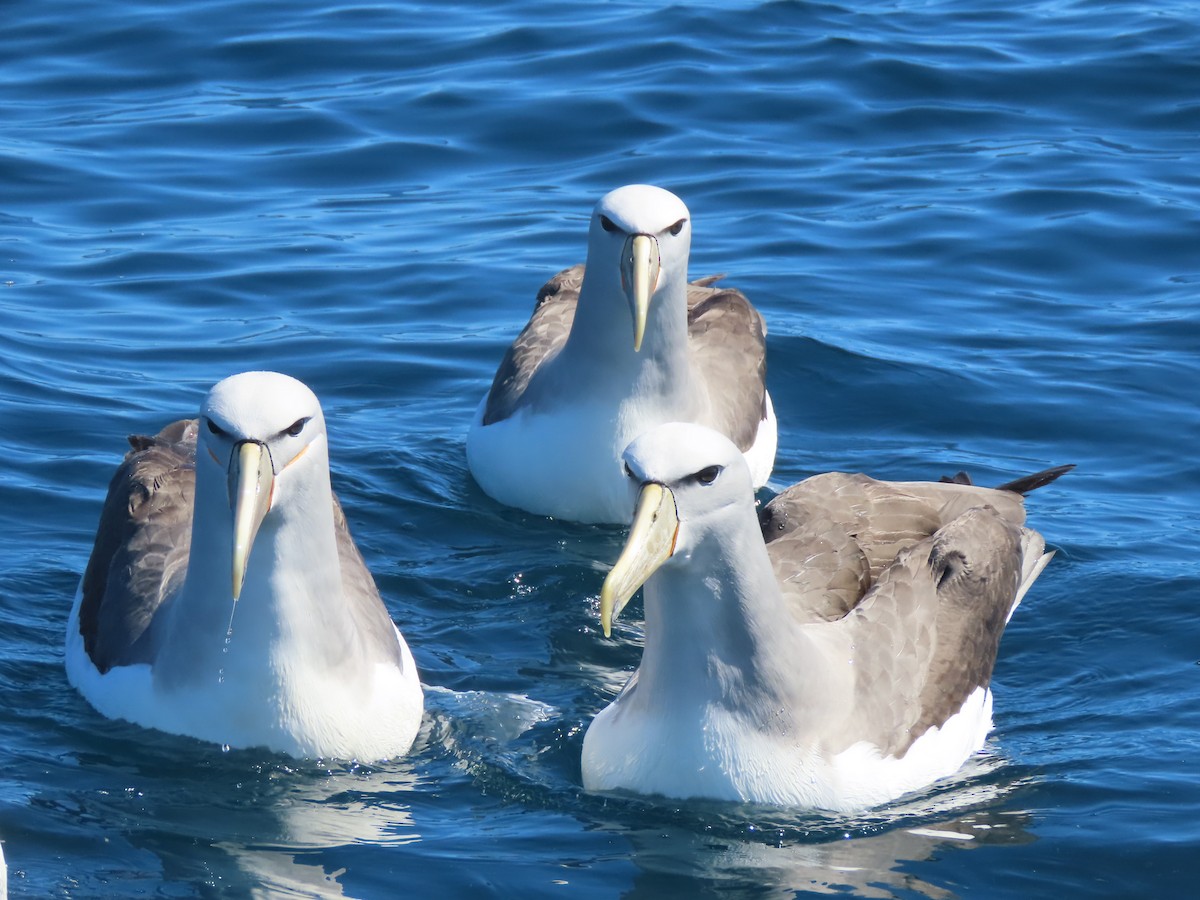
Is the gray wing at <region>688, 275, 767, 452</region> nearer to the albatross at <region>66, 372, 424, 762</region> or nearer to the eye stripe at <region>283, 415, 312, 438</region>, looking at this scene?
the albatross at <region>66, 372, 424, 762</region>

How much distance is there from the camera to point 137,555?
815cm

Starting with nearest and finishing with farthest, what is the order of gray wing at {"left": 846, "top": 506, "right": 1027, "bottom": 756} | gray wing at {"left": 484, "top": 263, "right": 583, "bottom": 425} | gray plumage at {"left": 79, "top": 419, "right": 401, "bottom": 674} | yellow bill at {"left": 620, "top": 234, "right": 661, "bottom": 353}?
gray wing at {"left": 846, "top": 506, "right": 1027, "bottom": 756} → gray plumage at {"left": 79, "top": 419, "right": 401, "bottom": 674} → yellow bill at {"left": 620, "top": 234, "right": 661, "bottom": 353} → gray wing at {"left": 484, "top": 263, "right": 583, "bottom": 425}

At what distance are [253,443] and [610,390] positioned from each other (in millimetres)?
3707

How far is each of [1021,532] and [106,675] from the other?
13.2 feet

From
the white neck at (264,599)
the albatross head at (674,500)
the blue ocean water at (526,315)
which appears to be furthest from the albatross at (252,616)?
the albatross head at (674,500)

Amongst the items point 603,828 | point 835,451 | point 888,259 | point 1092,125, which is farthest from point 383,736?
point 1092,125

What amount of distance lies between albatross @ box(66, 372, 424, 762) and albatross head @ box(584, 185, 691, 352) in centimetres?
225

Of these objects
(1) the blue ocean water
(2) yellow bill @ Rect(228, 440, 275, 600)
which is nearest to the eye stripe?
(2) yellow bill @ Rect(228, 440, 275, 600)

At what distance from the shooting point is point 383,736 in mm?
7668

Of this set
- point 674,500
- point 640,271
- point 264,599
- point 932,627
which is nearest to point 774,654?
point 674,500

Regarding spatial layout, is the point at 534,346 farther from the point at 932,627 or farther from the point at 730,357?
the point at 932,627

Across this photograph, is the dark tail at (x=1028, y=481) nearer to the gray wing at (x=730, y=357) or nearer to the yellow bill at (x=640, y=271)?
the gray wing at (x=730, y=357)

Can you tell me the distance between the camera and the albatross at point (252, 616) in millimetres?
6863

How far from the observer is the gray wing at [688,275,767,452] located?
10.7 m
